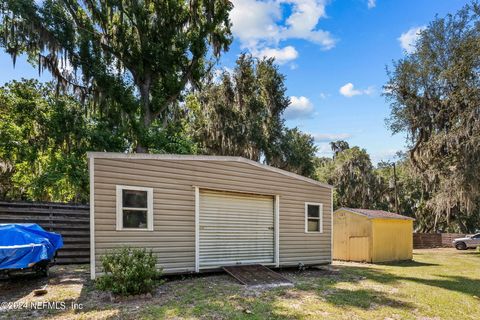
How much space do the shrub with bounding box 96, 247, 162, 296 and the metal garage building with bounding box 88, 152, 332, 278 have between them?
90 centimetres

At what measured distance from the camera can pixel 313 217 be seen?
10.9m

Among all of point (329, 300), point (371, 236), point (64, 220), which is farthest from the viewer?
point (371, 236)

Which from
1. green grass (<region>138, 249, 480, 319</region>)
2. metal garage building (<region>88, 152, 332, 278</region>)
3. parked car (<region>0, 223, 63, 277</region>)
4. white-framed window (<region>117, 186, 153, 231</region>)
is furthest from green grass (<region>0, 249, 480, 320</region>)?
white-framed window (<region>117, 186, 153, 231</region>)

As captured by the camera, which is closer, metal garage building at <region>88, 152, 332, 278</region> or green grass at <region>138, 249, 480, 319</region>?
green grass at <region>138, 249, 480, 319</region>

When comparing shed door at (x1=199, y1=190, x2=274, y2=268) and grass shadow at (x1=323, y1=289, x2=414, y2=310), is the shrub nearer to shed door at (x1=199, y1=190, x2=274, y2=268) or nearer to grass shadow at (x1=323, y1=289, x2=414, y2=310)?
shed door at (x1=199, y1=190, x2=274, y2=268)

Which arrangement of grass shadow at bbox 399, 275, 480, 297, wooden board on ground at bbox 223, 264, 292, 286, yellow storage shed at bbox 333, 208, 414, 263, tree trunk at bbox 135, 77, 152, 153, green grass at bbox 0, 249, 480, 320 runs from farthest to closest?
tree trunk at bbox 135, 77, 152, 153
yellow storage shed at bbox 333, 208, 414, 263
grass shadow at bbox 399, 275, 480, 297
wooden board on ground at bbox 223, 264, 292, 286
green grass at bbox 0, 249, 480, 320

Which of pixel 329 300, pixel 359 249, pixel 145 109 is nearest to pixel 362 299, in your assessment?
pixel 329 300

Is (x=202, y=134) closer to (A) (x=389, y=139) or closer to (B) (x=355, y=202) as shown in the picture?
(A) (x=389, y=139)

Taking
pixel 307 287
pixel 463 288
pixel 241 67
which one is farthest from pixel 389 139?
pixel 307 287

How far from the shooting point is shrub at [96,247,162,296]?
6172 millimetres

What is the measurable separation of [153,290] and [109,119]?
1060 centimetres

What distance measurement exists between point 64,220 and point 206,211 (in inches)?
180

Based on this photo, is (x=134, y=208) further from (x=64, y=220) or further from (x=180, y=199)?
(x=64, y=220)

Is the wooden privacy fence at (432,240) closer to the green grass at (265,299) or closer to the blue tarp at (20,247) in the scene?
the green grass at (265,299)
